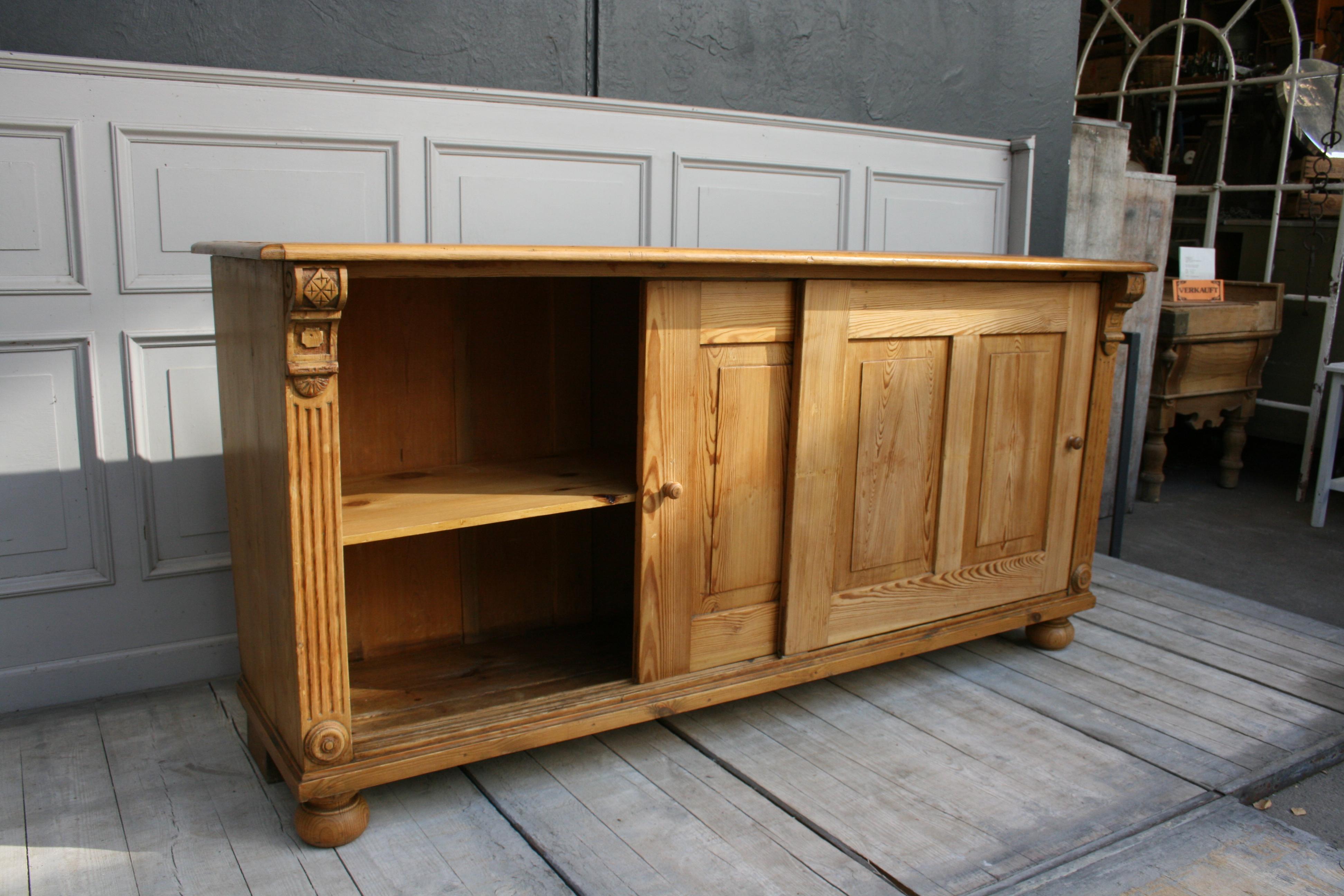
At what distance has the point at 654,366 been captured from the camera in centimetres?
193

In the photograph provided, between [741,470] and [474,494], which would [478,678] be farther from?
[741,470]

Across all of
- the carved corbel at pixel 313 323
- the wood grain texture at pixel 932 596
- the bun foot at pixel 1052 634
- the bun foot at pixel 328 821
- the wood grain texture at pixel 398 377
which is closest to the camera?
the carved corbel at pixel 313 323

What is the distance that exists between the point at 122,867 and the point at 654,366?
126cm

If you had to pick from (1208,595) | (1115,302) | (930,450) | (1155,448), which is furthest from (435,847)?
(1155,448)

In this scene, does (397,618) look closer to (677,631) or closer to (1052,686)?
(677,631)

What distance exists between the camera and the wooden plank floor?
171cm

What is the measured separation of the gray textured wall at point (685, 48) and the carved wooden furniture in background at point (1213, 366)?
3.50 ft

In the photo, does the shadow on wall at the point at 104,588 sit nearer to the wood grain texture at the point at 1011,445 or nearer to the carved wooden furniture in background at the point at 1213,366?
the wood grain texture at the point at 1011,445

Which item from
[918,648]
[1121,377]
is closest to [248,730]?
[918,648]

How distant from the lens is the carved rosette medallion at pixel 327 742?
169cm

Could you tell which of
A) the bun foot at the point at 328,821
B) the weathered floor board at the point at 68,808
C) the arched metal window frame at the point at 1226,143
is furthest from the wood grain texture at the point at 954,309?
the arched metal window frame at the point at 1226,143

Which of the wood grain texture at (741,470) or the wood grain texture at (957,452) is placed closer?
the wood grain texture at (741,470)

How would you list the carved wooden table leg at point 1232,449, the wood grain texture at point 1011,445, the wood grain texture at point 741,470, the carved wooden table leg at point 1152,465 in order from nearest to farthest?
the wood grain texture at point 741,470 → the wood grain texture at point 1011,445 → the carved wooden table leg at point 1152,465 → the carved wooden table leg at point 1232,449

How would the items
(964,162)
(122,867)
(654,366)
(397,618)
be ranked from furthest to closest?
(964,162) < (397,618) < (654,366) < (122,867)
